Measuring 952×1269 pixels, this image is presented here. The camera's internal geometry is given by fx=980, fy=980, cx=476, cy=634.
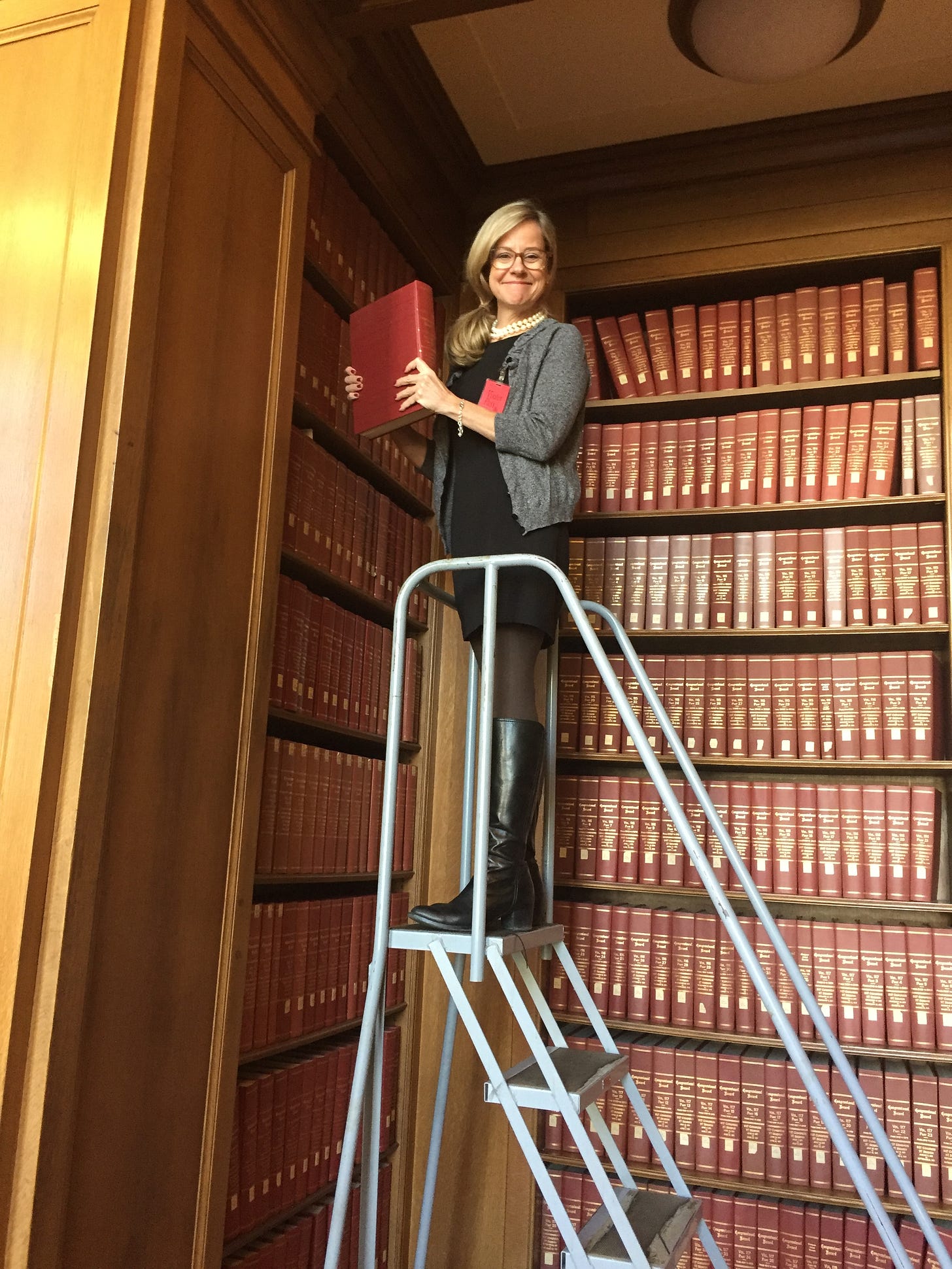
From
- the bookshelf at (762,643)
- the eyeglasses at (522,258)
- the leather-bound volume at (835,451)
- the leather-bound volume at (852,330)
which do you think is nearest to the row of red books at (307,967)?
the bookshelf at (762,643)

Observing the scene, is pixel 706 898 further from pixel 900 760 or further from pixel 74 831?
pixel 74 831

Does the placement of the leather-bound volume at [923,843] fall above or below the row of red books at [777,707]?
below

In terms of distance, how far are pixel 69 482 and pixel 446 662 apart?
1226 mm

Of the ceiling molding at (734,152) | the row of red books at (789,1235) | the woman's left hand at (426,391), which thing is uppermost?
the ceiling molding at (734,152)

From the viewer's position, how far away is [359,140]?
1.97 m

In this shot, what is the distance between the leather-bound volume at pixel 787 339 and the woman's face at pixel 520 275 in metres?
0.70

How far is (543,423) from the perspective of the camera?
1587 mm

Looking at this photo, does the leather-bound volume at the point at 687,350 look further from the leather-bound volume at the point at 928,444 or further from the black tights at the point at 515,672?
the black tights at the point at 515,672

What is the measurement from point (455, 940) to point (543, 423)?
811 mm

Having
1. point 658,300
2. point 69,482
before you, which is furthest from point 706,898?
point 69,482

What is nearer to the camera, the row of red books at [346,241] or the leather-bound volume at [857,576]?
the row of red books at [346,241]

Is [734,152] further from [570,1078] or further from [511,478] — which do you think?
[570,1078]

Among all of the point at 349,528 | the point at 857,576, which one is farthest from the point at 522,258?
the point at 857,576

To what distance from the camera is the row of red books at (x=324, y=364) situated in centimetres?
183
